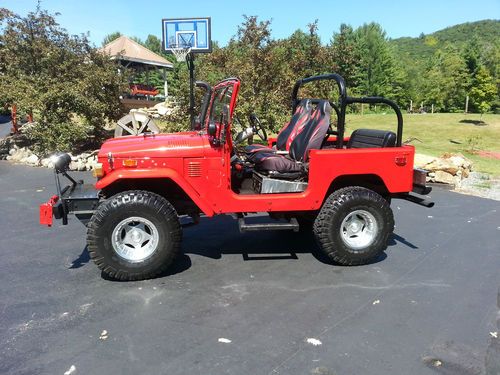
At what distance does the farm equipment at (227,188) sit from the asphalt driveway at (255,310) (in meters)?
0.32

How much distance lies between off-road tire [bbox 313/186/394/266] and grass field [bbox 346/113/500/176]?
1241cm

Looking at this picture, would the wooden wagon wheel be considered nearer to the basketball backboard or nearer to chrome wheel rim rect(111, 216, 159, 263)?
the basketball backboard

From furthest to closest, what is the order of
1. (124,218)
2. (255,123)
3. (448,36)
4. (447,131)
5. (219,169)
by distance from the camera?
(448,36)
(447,131)
(255,123)
(219,169)
(124,218)

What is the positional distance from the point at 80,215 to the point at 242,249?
1.78 metres

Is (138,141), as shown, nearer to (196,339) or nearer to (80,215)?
(80,215)

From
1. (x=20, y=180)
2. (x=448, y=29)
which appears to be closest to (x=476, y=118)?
(x=20, y=180)

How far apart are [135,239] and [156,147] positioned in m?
0.87

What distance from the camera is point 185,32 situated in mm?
10289

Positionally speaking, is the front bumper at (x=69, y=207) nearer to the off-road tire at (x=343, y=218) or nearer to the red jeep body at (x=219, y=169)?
the red jeep body at (x=219, y=169)

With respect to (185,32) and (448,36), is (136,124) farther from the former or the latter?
(448,36)

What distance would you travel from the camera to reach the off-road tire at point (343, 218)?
14.4 feet

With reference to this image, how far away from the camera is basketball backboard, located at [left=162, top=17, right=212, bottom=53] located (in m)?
10.2

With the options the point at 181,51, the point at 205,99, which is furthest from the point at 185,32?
the point at 205,99

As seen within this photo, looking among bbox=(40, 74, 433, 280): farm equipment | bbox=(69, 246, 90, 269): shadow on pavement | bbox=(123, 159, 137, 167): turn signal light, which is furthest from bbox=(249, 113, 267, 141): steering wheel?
bbox=(69, 246, 90, 269): shadow on pavement
